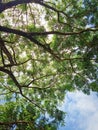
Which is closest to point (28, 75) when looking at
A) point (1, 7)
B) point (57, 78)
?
point (57, 78)

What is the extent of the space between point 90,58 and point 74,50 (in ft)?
1.83

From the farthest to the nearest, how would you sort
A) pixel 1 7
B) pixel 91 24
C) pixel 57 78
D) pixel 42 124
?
1. pixel 57 78
2. pixel 91 24
3. pixel 42 124
4. pixel 1 7

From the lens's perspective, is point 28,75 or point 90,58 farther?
point 28,75

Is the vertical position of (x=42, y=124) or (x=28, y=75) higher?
(x=28, y=75)

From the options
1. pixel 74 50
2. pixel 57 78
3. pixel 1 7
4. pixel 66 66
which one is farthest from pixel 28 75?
pixel 1 7

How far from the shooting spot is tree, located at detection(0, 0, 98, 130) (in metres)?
8.18

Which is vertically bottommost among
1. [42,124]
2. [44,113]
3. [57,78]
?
[42,124]

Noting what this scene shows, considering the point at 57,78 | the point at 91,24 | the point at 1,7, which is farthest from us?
the point at 57,78

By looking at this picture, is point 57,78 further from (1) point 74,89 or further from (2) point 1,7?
(2) point 1,7

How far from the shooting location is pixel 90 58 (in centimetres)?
848

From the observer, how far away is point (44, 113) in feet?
29.6

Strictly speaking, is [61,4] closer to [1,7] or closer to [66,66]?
[66,66]

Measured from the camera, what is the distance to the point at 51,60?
10.0 m

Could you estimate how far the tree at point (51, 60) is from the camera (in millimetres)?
8178
